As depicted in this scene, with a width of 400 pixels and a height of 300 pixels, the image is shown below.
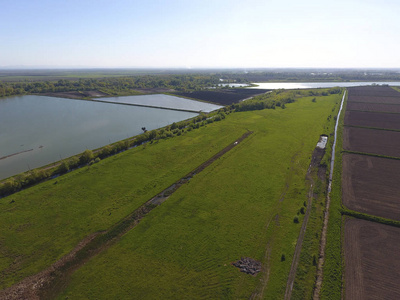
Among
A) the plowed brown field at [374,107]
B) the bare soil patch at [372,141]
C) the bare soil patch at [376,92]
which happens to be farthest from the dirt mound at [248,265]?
the bare soil patch at [376,92]

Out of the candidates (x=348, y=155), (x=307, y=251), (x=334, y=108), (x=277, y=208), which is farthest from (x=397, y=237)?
(x=334, y=108)

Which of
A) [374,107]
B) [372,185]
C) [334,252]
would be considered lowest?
[334,252]

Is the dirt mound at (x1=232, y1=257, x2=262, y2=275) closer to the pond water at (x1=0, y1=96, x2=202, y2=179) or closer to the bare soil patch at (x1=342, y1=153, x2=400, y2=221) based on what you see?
the bare soil patch at (x1=342, y1=153, x2=400, y2=221)

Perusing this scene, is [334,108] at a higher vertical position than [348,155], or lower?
higher

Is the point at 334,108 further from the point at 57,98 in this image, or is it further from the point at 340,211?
the point at 57,98

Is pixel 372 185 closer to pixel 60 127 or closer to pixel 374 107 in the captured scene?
pixel 374 107

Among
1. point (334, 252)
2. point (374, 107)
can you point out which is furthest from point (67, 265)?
point (374, 107)
